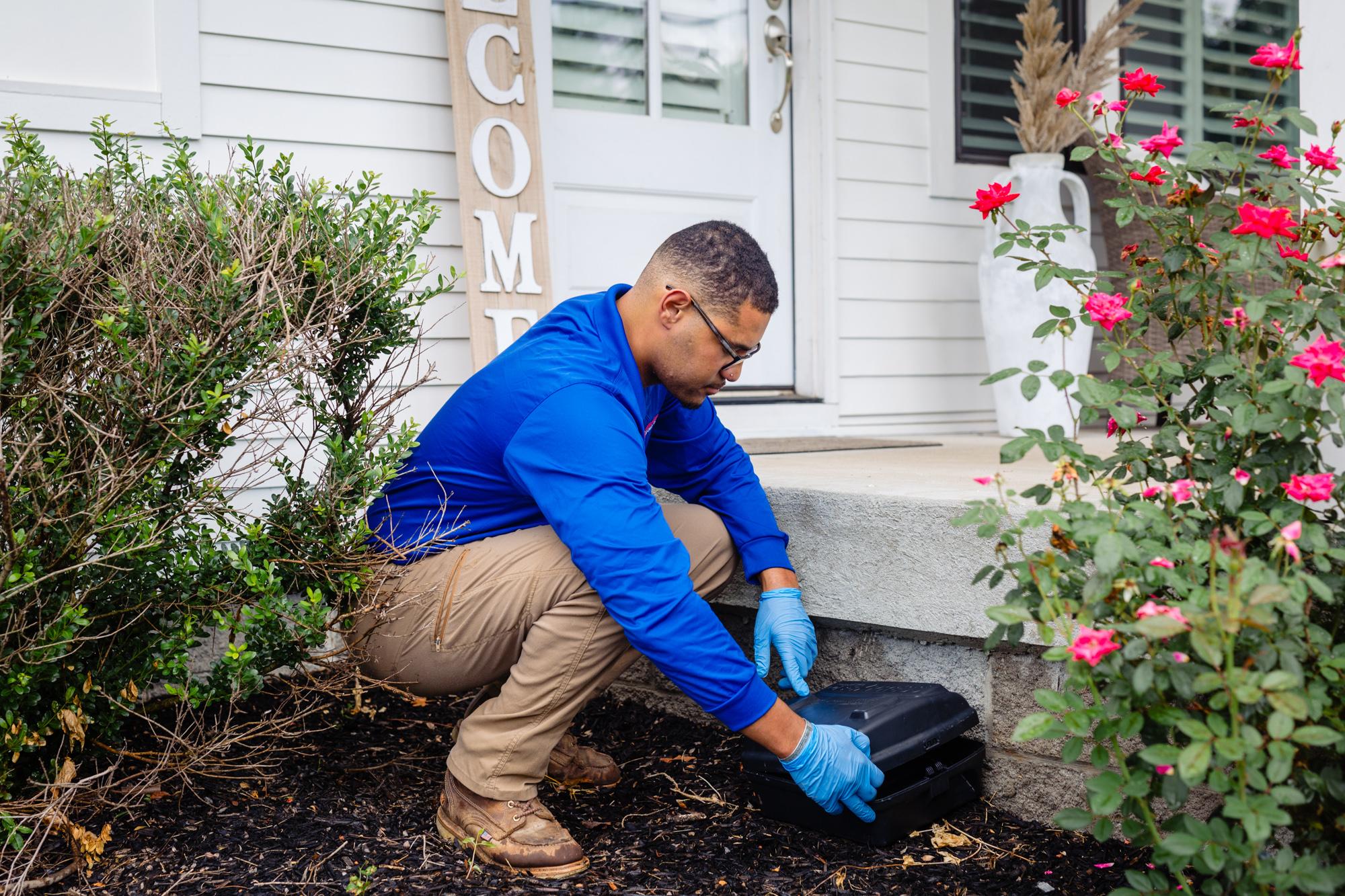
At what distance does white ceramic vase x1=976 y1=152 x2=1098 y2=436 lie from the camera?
3945mm

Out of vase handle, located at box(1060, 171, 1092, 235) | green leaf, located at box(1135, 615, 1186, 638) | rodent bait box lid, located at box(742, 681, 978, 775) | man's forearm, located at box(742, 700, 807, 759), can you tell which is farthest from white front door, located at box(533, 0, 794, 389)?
green leaf, located at box(1135, 615, 1186, 638)

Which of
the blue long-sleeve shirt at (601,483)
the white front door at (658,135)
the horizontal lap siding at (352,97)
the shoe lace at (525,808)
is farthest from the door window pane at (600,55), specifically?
the shoe lace at (525,808)

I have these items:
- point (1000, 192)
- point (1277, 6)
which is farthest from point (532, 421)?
point (1277, 6)

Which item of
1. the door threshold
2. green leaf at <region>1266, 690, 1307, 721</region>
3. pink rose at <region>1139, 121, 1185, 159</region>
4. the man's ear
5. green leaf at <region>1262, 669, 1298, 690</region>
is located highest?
pink rose at <region>1139, 121, 1185, 159</region>

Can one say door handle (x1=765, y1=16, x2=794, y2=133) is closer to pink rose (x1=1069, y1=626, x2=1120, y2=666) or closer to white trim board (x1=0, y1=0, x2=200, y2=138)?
white trim board (x1=0, y1=0, x2=200, y2=138)

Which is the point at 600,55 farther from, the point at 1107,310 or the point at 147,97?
the point at 1107,310

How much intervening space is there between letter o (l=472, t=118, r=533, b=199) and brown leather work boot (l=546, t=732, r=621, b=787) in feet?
5.71

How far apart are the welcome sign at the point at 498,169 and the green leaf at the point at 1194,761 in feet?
8.13

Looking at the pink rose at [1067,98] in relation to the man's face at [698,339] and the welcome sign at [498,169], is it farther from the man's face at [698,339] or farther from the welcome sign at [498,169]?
the welcome sign at [498,169]

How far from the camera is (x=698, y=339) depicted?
7.19 feet

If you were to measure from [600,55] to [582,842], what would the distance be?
268 centimetres

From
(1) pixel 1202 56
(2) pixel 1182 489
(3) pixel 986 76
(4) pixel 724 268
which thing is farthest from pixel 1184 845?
(1) pixel 1202 56

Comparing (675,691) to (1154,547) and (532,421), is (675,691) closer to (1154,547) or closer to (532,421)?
(532,421)

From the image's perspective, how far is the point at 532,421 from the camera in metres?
2.02
